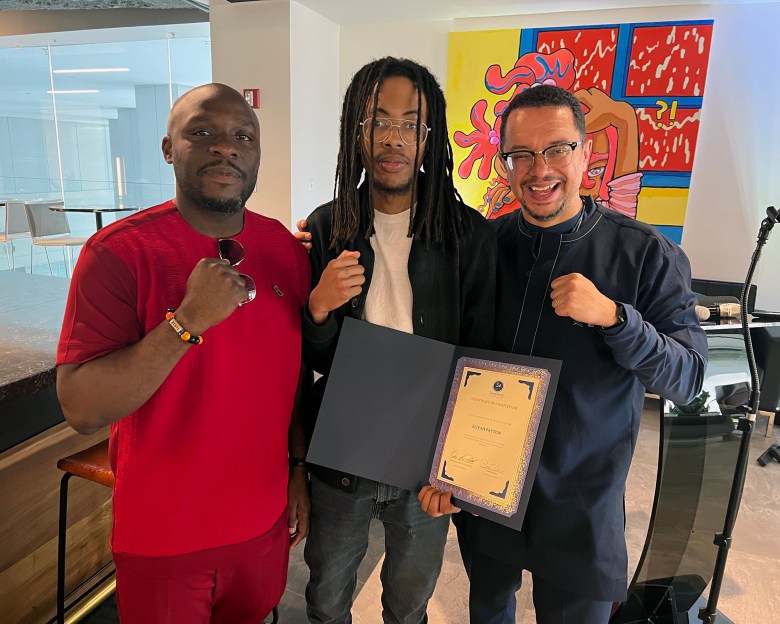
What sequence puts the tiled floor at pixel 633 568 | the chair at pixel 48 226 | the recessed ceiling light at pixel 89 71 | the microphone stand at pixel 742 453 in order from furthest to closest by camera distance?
1. the recessed ceiling light at pixel 89 71
2. the chair at pixel 48 226
3. the tiled floor at pixel 633 568
4. the microphone stand at pixel 742 453

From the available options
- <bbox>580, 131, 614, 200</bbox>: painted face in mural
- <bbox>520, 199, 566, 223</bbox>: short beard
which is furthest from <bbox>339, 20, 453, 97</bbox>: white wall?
<bbox>520, 199, 566, 223</bbox>: short beard

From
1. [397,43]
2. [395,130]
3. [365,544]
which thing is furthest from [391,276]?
[397,43]

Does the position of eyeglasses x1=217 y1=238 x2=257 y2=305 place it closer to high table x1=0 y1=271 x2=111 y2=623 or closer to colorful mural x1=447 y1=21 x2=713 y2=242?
high table x1=0 y1=271 x2=111 y2=623

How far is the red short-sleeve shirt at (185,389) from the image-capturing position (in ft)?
3.18

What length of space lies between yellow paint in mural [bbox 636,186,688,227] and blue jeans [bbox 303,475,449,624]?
376cm

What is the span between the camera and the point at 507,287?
49.5 inches

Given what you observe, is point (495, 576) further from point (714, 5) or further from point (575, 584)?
point (714, 5)

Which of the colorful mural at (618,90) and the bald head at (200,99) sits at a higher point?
the colorful mural at (618,90)

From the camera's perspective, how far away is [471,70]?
15.4 ft

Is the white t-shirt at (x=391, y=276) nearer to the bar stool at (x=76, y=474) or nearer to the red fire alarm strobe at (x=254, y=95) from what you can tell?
the bar stool at (x=76, y=474)

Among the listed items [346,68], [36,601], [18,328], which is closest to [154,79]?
[346,68]

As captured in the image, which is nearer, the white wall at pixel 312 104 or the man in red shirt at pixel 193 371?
the man in red shirt at pixel 193 371

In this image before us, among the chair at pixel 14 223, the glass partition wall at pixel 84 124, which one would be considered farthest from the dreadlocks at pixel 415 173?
the chair at pixel 14 223

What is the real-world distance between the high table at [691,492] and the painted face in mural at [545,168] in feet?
3.00
